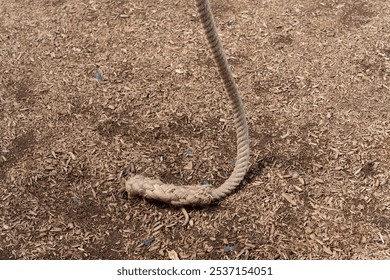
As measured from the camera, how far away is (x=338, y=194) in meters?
2.80

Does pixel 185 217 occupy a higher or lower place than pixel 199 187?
lower

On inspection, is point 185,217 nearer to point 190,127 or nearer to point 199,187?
point 199,187

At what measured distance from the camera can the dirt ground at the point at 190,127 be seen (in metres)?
2.68

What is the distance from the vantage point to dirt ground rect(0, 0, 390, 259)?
8.79ft

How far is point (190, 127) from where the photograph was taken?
3174 mm

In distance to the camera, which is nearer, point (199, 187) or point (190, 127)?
point (199, 187)

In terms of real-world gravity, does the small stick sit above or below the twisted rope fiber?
below

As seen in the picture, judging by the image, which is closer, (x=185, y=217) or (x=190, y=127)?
(x=185, y=217)

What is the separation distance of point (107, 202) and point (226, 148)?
30.4 inches

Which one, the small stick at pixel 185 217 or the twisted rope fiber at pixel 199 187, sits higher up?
the twisted rope fiber at pixel 199 187

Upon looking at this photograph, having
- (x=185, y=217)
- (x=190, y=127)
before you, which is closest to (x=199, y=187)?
(x=185, y=217)

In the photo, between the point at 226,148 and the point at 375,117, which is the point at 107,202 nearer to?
the point at 226,148

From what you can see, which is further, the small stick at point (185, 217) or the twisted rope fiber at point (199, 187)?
the small stick at point (185, 217)

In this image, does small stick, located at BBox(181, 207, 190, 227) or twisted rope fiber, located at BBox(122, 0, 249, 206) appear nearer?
twisted rope fiber, located at BBox(122, 0, 249, 206)
